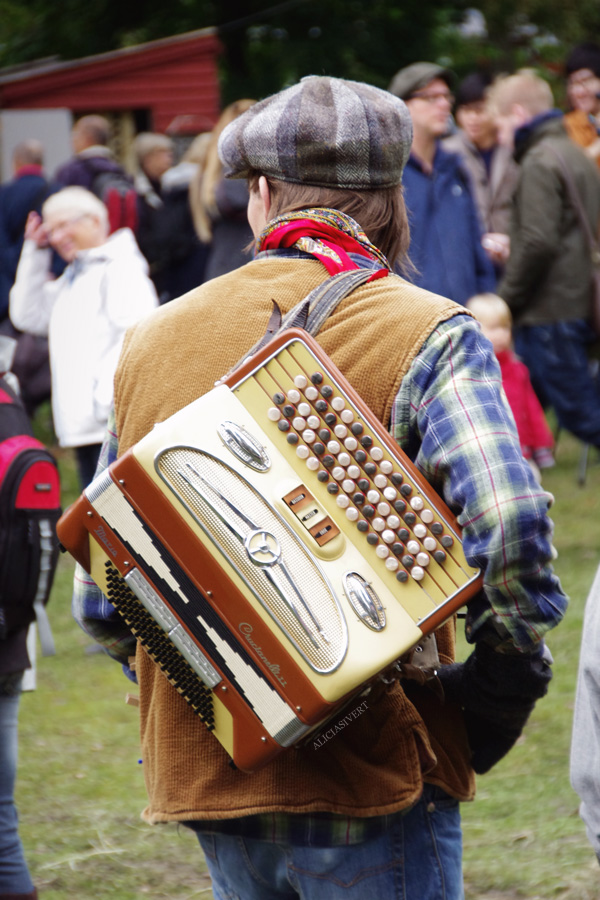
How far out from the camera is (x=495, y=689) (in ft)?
5.97

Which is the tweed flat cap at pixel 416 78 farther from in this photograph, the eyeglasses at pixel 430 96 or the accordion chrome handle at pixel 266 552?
the accordion chrome handle at pixel 266 552

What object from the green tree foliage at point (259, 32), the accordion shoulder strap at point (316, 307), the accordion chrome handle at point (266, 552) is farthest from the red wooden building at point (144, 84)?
the accordion chrome handle at point (266, 552)

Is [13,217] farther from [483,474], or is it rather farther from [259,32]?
[259,32]

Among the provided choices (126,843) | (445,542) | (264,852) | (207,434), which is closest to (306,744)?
(264,852)

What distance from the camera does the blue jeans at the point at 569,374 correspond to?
706cm

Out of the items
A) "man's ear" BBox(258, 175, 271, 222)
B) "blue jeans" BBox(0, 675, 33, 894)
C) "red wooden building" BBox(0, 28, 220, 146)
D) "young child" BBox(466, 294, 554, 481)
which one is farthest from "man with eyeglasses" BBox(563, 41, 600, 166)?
"red wooden building" BBox(0, 28, 220, 146)

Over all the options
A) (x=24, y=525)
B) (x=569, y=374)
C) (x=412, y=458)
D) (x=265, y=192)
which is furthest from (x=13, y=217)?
(x=412, y=458)

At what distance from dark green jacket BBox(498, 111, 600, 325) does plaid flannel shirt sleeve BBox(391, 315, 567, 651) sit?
5324 millimetres

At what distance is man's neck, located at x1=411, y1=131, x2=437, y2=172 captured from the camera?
5.91 metres

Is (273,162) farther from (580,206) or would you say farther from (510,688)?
(580,206)

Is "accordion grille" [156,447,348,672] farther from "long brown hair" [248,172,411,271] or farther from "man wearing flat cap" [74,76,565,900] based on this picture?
"long brown hair" [248,172,411,271]

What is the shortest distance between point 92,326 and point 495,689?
3.88 m

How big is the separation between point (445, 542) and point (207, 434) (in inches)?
14.5

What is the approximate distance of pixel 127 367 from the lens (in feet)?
6.45
